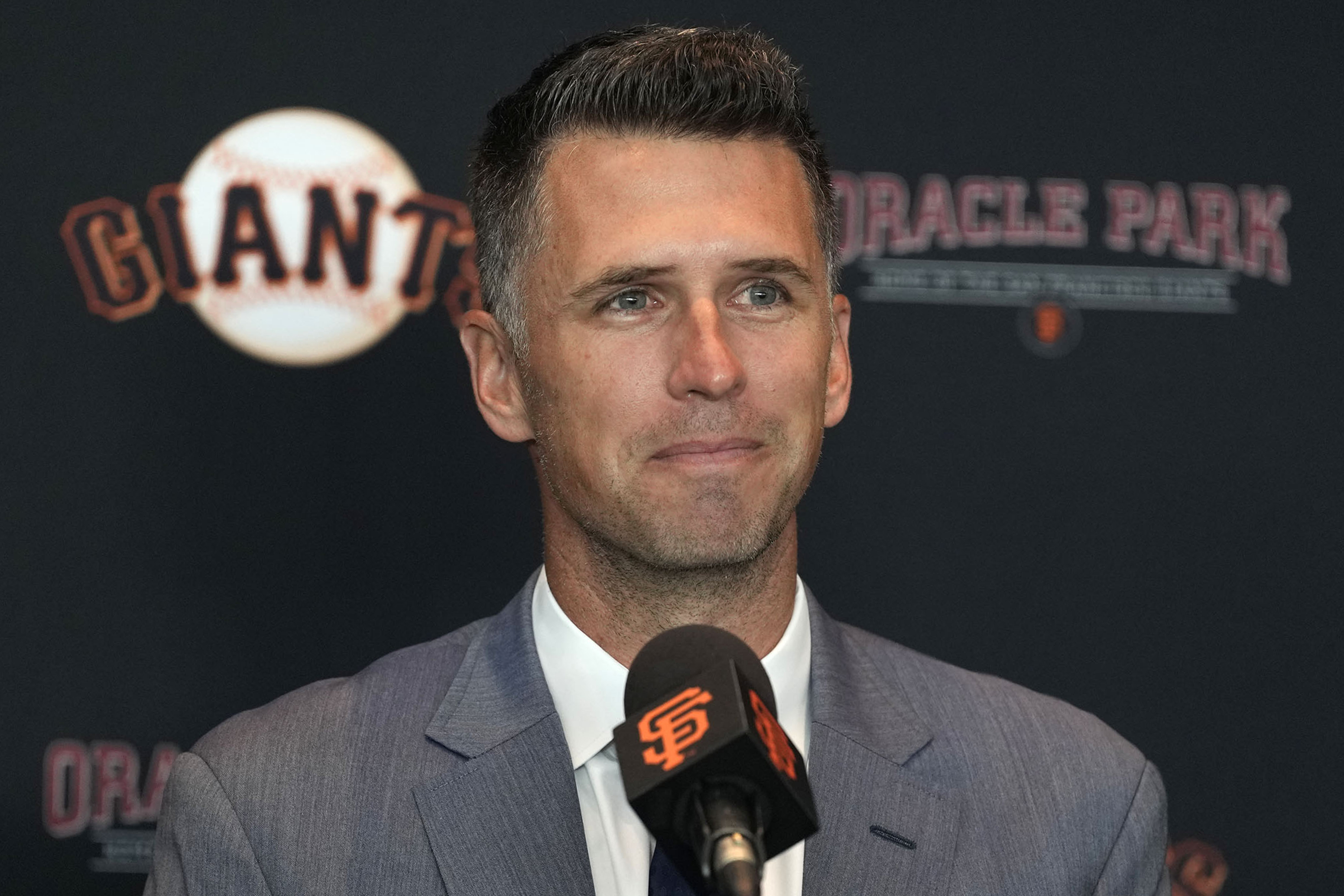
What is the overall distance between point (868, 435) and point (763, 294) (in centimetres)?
100

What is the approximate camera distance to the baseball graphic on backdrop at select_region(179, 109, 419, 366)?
262 centimetres

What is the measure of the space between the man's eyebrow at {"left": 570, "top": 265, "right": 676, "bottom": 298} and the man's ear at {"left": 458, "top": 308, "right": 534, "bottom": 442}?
0.20 metres

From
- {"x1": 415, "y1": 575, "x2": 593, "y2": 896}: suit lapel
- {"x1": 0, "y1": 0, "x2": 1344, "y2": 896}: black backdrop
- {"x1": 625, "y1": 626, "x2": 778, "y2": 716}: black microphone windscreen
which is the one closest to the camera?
{"x1": 625, "y1": 626, "x2": 778, "y2": 716}: black microphone windscreen

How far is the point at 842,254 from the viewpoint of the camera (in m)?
2.66

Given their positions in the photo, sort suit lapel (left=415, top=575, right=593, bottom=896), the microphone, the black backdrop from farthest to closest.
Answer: the black backdrop, suit lapel (left=415, top=575, right=593, bottom=896), the microphone

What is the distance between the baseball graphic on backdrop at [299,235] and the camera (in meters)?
2.62

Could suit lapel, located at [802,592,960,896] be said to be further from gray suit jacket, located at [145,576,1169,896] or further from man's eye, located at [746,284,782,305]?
man's eye, located at [746,284,782,305]

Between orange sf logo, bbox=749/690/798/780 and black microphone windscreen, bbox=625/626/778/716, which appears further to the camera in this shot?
black microphone windscreen, bbox=625/626/778/716

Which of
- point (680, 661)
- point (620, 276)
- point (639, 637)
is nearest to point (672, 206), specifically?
point (620, 276)

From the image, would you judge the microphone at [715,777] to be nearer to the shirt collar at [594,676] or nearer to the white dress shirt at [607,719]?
the white dress shirt at [607,719]

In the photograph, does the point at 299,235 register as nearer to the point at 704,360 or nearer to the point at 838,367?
the point at 838,367

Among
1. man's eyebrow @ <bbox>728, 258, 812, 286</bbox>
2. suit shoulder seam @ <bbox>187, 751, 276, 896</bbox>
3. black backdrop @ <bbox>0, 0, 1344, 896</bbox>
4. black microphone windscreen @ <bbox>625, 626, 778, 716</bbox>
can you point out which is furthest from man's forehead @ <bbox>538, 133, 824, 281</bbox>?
black backdrop @ <bbox>0, 0, 1344, 896</bbox>

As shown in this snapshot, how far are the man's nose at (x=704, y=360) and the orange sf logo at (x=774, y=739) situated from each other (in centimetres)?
59

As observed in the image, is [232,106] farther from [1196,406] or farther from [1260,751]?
[1260,751]
